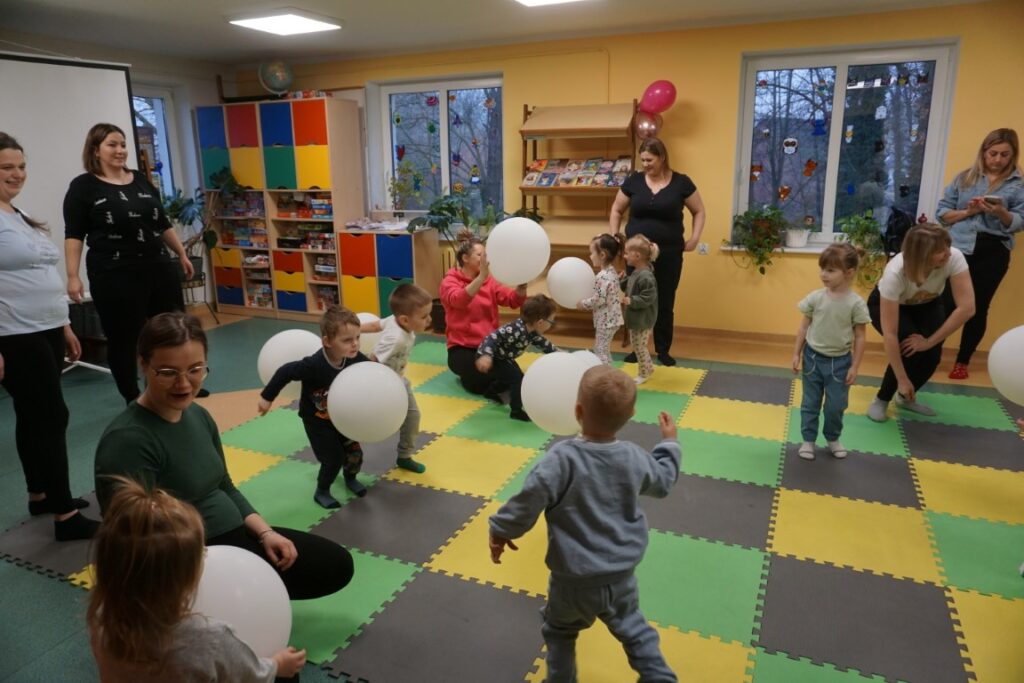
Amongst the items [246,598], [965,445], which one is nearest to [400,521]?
[246,598]

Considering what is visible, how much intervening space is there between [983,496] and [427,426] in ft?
9.79

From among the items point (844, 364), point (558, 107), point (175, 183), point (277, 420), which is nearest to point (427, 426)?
point (277, 420)

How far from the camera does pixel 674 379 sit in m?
5.06

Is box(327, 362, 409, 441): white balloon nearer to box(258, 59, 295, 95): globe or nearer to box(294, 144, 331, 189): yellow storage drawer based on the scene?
box(294, 144, 331, 189): yellow storage drawer

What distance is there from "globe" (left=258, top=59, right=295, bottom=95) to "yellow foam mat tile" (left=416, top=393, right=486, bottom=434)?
4.46m

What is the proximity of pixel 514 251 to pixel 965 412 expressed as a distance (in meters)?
3.12

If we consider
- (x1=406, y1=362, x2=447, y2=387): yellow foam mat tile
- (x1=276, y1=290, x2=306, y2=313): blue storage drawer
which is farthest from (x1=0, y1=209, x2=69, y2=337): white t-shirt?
(x1=276, y1=290, x2=306, y2=313): blue storage drawer

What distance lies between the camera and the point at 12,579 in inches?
104

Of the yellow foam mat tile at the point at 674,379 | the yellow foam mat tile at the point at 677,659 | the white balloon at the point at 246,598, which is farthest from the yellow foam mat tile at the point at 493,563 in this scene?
the yellow foam mat tile at the point at 674,379

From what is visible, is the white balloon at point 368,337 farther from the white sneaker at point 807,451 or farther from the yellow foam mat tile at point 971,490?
the yellow foam mat tile at point 971,490

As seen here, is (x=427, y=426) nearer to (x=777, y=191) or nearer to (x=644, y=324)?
(x=644, y=324)

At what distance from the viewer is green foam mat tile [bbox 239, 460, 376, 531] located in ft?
10.1

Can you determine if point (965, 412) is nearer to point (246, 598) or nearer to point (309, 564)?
point (309, 564)

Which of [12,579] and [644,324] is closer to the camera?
[12,579]
